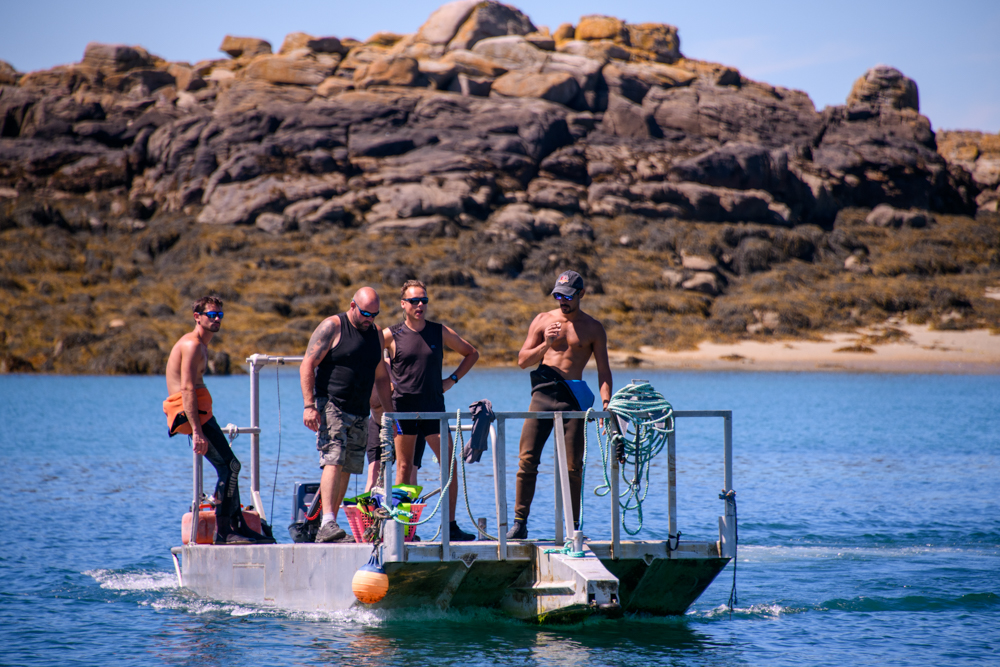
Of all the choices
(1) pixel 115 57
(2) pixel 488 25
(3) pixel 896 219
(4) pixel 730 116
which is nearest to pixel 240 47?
(1) pixel 115 57

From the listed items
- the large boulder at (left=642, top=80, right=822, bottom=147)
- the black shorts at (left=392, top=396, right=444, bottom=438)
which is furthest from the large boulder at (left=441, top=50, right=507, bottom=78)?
the black shorts at (left=392, top=396, right=444, bottom=438)

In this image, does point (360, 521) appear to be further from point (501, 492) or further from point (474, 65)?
point (474, 65)

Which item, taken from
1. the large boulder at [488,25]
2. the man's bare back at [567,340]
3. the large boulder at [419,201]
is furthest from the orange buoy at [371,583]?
the large boulder at [488,25]

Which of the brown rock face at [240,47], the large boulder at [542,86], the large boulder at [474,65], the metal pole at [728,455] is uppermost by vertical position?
the brown rock face at [240,47]

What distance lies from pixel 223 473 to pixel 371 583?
194 centimetres

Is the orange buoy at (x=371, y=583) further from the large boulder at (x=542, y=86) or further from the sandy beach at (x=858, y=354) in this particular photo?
the large boulder at (x=542, y=86)

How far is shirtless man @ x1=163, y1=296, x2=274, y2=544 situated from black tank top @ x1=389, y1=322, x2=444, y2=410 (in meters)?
1.50

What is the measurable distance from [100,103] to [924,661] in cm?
9089

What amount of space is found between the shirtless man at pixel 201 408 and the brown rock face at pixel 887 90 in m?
93.7

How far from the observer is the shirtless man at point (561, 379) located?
26.6ft

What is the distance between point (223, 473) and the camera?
848 centimetres

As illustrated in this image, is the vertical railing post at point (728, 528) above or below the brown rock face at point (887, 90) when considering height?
below

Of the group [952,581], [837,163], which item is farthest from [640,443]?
[837,163]

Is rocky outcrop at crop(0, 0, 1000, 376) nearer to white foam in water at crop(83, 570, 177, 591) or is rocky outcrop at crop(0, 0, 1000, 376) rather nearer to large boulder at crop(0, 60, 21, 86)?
large boulder at crop(0, 60, 21, 86)
